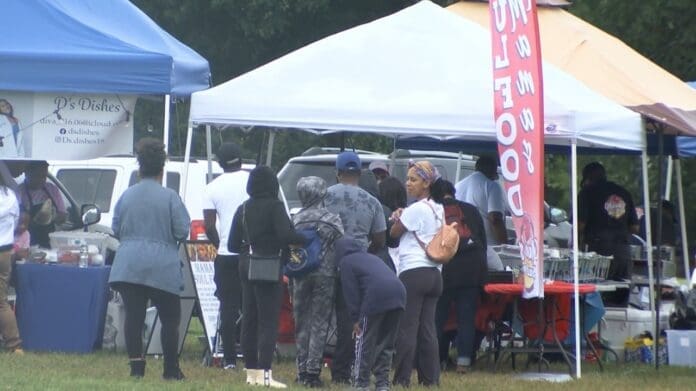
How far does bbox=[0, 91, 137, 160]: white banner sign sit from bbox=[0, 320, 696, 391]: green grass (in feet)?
6.06

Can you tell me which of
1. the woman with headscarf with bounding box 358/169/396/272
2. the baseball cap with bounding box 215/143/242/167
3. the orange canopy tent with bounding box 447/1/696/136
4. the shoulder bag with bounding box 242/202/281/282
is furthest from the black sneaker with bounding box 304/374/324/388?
the orange canopy tent with bounding box 447/1/696/136

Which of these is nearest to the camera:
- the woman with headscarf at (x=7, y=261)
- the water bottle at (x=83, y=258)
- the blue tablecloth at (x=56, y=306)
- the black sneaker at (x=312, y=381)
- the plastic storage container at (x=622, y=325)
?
the black sneaker at (x=312, y=381)

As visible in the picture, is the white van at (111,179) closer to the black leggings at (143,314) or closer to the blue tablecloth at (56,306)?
the blue tablecloth at (56,306)

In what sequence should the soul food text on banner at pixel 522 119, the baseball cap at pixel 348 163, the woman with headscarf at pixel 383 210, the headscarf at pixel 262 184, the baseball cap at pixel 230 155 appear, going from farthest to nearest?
1. the baseball cap at pixel 230 155
2. the soul food text on banner at pixel 522 119
3. the woman with headscarf at pixel 383 210
4. the baseball cap at pixel 348 163
5. the headscarf at pixel 262 184

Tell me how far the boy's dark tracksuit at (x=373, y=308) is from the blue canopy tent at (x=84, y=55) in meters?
3.48

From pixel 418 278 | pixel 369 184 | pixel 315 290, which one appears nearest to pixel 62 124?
pixel 369 184

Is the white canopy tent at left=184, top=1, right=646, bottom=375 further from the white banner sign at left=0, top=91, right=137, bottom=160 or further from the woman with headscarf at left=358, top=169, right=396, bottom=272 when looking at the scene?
the white banner sign at left=0, top=91, right=137, bottom=160

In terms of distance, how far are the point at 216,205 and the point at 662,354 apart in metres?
4.91

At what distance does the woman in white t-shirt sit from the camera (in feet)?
36.0

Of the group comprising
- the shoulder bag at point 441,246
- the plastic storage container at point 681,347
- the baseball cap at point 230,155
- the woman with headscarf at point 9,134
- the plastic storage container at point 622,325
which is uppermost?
the woman with headscarf at point 9,134

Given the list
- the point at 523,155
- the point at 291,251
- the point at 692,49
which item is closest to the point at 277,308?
the point at 291,251

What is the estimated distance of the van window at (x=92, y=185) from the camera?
17.4 meters

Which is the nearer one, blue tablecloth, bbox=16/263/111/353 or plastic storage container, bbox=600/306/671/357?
blue tablecloth, bbox=16/263/111/353

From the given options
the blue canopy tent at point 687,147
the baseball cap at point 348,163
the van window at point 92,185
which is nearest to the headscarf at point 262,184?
the baseball cap at point 348,163
